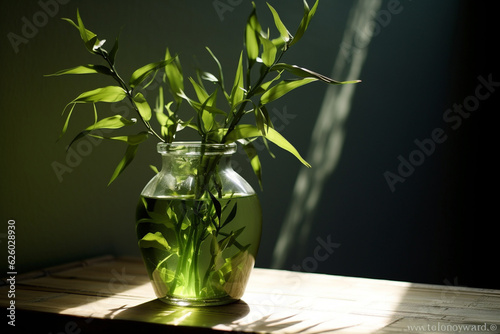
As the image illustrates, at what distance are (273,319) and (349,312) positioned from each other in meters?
0.14

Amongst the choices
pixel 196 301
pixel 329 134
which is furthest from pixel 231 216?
pixel 329 134

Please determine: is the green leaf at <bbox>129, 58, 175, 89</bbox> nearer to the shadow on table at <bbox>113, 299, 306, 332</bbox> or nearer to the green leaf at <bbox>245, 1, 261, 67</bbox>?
the green leaf at <bbox>245, 1, 261, 67</bbox>

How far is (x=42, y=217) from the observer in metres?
1.39

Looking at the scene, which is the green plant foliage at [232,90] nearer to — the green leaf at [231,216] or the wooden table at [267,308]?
the green leaf at [231,216]

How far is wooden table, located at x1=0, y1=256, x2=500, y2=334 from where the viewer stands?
36.7 inches

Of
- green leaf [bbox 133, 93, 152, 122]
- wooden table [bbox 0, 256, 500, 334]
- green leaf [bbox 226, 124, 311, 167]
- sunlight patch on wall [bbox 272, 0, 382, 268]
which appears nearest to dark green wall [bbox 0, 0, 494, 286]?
sunlight patch on wall [bbox 272, 0, 382, 268]

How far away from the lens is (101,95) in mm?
1011

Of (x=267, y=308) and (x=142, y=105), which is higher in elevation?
(x=142, y=105)

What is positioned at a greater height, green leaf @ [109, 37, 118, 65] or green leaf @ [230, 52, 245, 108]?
green leaf @ [109, 37, 118, 65]

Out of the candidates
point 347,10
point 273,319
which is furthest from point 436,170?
point 273,319

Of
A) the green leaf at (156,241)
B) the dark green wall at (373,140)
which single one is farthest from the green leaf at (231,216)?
the dark green wall at (373,140)

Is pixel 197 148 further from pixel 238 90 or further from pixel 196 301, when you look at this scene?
pixel 196 301

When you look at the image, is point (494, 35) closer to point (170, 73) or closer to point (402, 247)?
point (402, 247)

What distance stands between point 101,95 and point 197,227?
0.28 m
